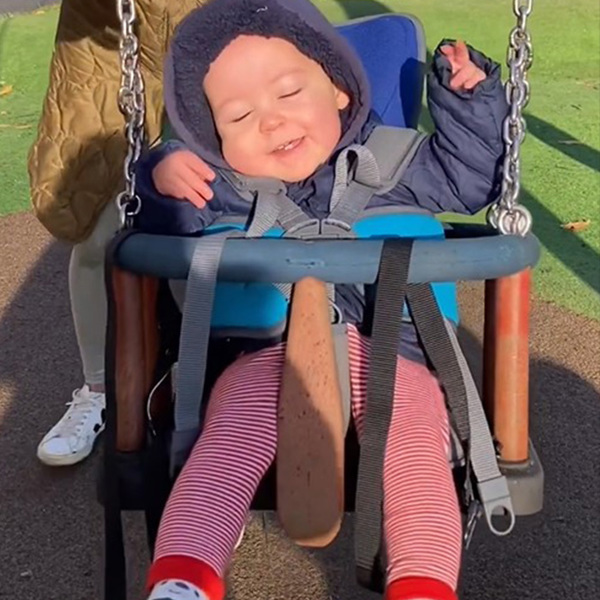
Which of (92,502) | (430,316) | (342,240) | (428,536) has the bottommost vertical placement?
(92,502)

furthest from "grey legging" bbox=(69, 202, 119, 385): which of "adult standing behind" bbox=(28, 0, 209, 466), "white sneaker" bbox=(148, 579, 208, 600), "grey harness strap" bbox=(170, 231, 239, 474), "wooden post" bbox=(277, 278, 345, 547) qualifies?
"white sneaker" bbox=(148, 579, 208, 600)

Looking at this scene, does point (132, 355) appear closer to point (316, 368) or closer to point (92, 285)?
point (316, 368)

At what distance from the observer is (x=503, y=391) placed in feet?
5.95

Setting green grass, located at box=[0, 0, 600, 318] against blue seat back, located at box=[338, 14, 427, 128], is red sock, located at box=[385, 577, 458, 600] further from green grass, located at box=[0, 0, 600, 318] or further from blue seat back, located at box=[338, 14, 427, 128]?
green grass, located at box=[0, 0, 600, 318]

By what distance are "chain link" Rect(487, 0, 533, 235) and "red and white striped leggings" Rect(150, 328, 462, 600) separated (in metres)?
0.31

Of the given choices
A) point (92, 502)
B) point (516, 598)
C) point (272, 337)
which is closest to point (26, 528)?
point (92, 502)

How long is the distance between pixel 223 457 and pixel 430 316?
0.42 metres

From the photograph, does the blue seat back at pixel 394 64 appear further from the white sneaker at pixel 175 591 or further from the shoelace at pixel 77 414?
the white sneaker at pixel 175 591

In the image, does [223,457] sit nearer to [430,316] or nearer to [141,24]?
[430,316]

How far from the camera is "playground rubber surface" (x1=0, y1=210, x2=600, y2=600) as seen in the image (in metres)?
2.32

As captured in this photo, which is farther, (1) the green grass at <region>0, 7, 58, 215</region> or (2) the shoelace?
(1) the green grass at <region>0, 7, 58, 215</region>

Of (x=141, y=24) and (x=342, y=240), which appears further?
(x=141, y=24)

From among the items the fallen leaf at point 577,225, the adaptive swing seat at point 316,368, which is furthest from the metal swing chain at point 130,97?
the fallen leaf at point 577,225

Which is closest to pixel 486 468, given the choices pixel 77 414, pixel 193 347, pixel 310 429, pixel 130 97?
pixel 310 429
